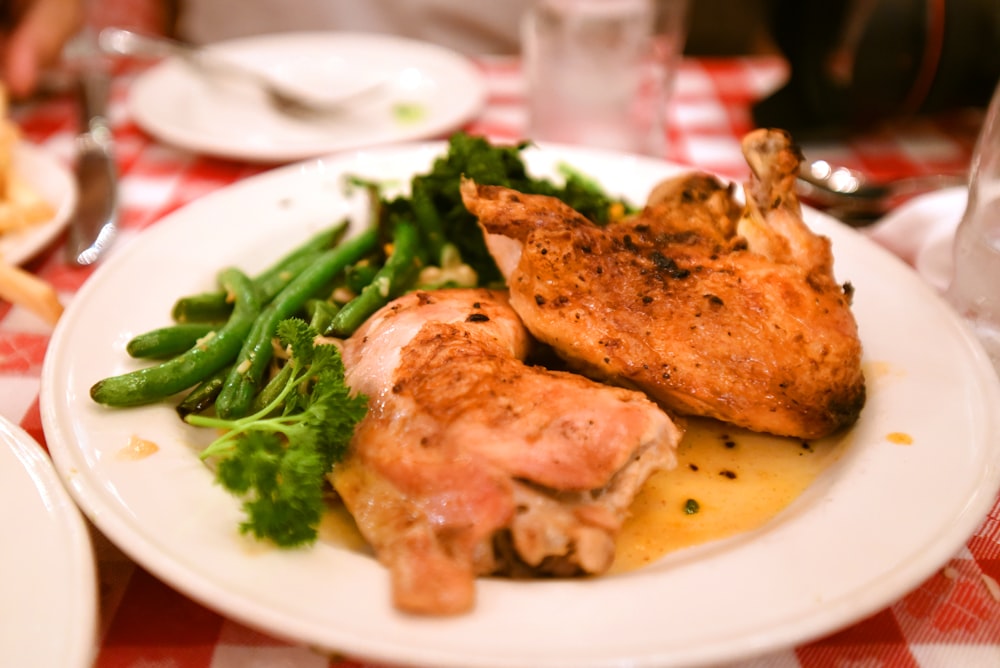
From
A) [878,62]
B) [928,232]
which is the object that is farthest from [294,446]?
[878,62]

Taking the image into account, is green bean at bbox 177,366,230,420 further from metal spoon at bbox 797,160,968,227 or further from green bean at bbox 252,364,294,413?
metal spoon at bbox 797,160,968,227

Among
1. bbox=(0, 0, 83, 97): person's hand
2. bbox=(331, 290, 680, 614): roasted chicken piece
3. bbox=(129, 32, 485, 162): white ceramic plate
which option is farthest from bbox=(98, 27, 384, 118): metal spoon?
bbox=(331, 290, 680, 614): roasted chicken piece

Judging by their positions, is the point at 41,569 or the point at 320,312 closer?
the point at 41,569

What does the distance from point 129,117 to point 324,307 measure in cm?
242

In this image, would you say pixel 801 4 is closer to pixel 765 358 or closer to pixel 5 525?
pixel 765 358

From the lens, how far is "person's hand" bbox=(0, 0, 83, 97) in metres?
3.80

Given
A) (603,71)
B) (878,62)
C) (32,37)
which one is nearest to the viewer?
(878,62)

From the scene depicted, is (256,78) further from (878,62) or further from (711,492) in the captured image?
(711,492)

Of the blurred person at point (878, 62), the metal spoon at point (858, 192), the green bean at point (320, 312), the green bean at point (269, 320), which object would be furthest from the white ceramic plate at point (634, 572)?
the blurred person at point (878, 62)

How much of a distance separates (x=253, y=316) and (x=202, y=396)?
318 mm

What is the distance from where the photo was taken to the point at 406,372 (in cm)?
160

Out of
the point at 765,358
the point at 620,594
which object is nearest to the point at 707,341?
the point at 765,358

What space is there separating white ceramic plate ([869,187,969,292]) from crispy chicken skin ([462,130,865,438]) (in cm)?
87

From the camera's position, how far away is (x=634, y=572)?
4.70ft
